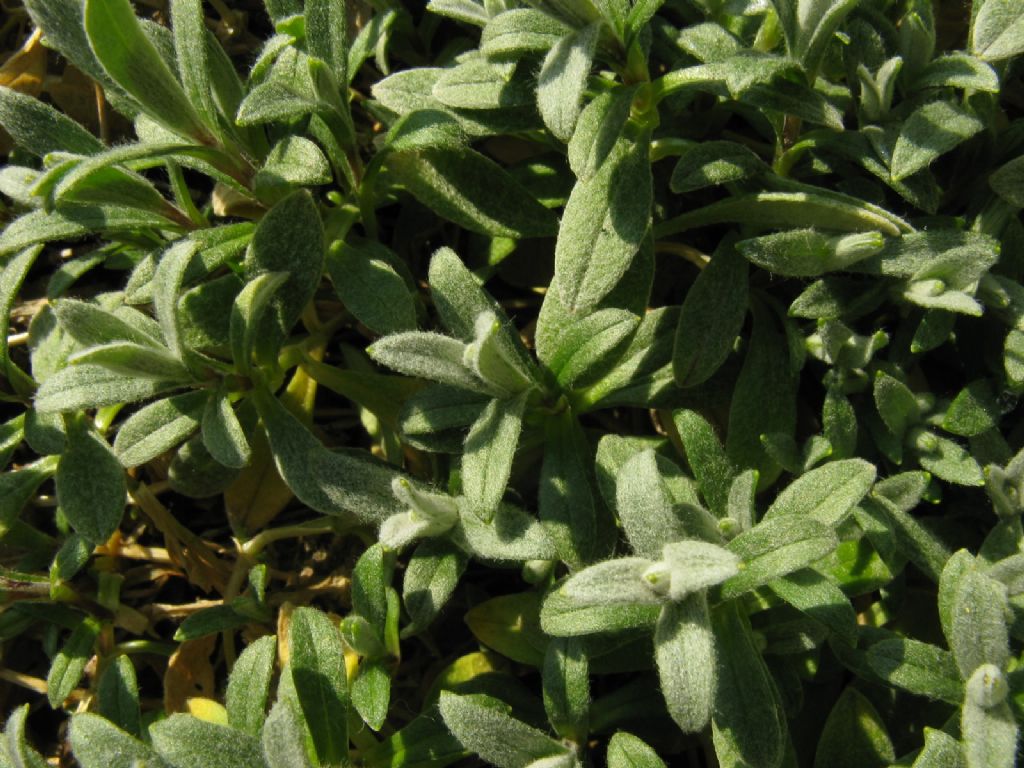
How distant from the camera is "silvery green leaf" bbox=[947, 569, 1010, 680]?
2105 millimetres

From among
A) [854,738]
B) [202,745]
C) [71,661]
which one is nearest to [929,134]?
[854,738]

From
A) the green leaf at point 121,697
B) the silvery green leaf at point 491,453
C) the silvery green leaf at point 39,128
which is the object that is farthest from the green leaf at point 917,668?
the silvery green leaf at point 39,128

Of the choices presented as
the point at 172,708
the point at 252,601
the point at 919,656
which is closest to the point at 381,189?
the point at 252,601

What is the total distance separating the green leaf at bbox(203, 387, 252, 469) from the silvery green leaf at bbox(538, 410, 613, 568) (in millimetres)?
753

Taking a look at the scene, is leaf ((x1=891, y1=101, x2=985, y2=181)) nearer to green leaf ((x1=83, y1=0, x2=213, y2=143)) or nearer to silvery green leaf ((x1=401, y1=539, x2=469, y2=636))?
silvery green leaf ((x1=401, y1=539, x2=469, y2=636))

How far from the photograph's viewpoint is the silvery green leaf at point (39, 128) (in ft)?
8.80

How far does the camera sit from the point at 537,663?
Result: 272cm

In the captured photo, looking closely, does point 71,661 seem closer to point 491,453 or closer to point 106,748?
point 106,748

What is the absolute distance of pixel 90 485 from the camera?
2781mm

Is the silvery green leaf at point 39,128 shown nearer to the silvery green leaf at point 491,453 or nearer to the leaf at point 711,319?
the silvery green leaf at point 491,453

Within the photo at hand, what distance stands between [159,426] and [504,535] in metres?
0.97

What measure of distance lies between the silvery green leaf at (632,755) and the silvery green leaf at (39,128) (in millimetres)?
2123

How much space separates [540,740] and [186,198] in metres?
1.75

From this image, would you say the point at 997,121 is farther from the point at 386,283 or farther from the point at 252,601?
the point at 252,601
